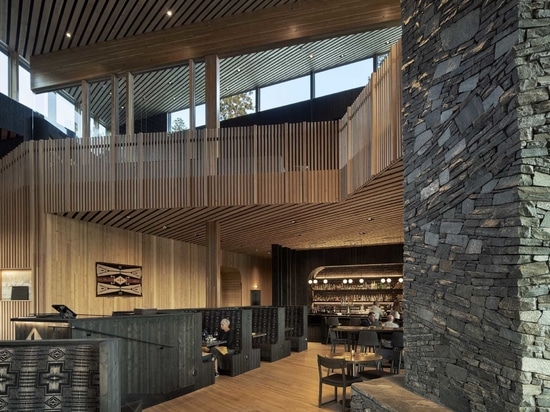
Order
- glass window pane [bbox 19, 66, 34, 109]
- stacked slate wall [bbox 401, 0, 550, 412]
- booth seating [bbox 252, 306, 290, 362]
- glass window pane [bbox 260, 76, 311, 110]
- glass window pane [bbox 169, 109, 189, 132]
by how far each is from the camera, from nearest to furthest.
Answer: stacked slate wall [bbox 401, 0, 550, 412] → glass window pane [bbox 169, 109, 189, 132] → booth seating [bbox 252, 306, 290, 362] → glass window pane [bbox 19, 66, 34, 109] → glass window pane [bbox 260, 76, 311, 110]

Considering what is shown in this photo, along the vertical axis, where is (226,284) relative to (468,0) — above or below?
below

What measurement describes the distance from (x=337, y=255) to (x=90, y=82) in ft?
36.1

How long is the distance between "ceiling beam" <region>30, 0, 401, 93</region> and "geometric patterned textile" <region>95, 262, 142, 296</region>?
5.03 metres

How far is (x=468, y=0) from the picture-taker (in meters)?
4.11

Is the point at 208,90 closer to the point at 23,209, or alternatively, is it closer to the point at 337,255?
the point at 23,209

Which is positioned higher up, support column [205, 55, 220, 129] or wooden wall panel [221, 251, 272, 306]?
support column [205, 55, 220, 129]

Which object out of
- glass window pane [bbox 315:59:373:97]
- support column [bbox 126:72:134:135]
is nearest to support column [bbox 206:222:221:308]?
support column [bbox 126:72:134:135]

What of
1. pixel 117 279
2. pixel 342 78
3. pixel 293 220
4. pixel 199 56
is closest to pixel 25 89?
pixel 199 56

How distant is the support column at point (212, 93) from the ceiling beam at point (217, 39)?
0.27 meters

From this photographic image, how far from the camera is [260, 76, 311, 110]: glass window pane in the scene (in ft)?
57.3

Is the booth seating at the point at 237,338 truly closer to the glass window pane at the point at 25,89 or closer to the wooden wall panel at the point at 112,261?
the wooden wall panel at the point at 112,261

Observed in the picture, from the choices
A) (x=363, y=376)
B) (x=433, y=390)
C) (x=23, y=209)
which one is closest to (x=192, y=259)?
(x=23, y=209)

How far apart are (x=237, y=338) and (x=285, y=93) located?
996 centimetres

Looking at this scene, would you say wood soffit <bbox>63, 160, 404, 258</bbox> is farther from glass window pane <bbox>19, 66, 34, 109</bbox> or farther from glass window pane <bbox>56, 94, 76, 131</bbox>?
glass window pane <bbox>19, 66, 34, 109</bbox>
